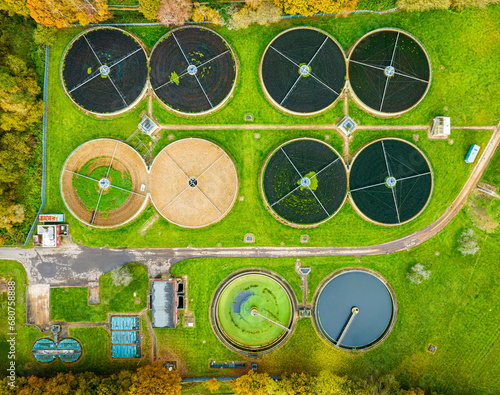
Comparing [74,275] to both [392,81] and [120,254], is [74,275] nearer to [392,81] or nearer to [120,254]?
[120,254]

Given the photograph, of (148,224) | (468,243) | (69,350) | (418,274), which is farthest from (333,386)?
(69,350)

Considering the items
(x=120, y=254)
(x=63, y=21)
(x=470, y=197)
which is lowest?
(x=120, y=254)

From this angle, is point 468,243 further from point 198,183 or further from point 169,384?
point 169,384

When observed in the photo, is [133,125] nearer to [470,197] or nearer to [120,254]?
[120,254]

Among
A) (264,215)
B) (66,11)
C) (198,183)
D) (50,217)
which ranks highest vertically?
(66,11)

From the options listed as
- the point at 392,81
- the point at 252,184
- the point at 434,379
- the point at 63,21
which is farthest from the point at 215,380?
the point at 63,21

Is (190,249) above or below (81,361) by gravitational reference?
above

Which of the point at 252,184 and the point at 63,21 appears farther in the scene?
the point at 252,184
